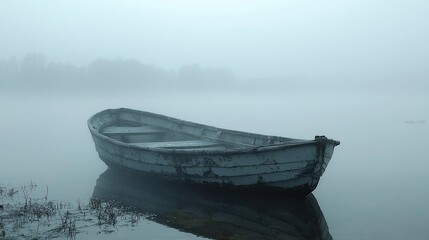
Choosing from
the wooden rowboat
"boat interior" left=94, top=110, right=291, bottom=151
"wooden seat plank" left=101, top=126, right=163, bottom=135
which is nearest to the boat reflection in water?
the wooden rowboat

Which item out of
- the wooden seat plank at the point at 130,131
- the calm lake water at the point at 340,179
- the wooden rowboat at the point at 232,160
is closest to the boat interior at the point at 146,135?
the wooden seat plank at the point at 130,131

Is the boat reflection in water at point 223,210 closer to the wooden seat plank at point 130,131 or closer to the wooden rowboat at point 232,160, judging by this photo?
the wooden rowboat at point 232,160

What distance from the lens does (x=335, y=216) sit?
10.2 meters

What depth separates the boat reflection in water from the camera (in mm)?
8828

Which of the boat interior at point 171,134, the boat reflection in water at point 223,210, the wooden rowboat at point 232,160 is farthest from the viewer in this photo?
the boat interior at point 171,134

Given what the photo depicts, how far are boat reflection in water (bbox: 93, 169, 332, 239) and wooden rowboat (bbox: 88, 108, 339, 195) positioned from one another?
1.29ft

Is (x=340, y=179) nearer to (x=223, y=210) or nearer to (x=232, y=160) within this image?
(x=232, y=160)

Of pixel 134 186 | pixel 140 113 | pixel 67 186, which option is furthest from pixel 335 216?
pixel 140 113

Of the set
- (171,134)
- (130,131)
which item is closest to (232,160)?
(171,134)

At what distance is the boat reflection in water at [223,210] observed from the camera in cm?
883

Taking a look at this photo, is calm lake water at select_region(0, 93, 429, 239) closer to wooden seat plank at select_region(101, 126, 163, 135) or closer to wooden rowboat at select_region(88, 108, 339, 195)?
wooden rowboat at select_region(88, 108, 339, 195)

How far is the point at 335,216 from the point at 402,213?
1.78m

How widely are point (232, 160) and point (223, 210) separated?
1280 mm

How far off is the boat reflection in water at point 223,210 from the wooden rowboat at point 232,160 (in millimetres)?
393
